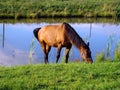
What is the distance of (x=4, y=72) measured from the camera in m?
9.63

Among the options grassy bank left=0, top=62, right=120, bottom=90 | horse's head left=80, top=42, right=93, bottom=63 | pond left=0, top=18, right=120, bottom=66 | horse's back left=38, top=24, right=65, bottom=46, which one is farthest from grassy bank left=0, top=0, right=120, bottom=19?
grassy bank left=0, top=62, right=120, bottom=90

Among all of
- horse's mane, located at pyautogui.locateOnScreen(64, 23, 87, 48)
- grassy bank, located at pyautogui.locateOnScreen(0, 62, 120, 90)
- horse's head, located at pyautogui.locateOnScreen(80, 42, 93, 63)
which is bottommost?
horse's head, located at pyautogui.locateOnScreen(80, 42, 93, 63)

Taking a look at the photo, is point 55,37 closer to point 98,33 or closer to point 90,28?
point 98,33

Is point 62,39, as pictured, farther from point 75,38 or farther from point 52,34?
point 52,34

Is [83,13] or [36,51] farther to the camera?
[83,13]

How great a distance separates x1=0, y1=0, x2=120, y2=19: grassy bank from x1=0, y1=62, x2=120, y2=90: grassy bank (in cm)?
1994

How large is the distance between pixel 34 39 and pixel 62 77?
9.79 meters

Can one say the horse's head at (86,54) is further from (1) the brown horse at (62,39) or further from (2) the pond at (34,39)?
(2) the pond at (34,39)

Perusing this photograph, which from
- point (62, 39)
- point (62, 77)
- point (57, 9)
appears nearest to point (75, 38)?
point (62, 39)

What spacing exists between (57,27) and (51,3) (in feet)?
68.0

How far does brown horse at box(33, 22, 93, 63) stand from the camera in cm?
1223

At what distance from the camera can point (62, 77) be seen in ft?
29.9

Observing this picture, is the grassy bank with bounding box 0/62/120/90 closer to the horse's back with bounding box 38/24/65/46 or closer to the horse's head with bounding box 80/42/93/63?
the horse's head with bounding box 80/42/93/63

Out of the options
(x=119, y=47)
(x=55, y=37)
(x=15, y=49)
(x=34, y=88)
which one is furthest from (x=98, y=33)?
(x=34, y=88)
